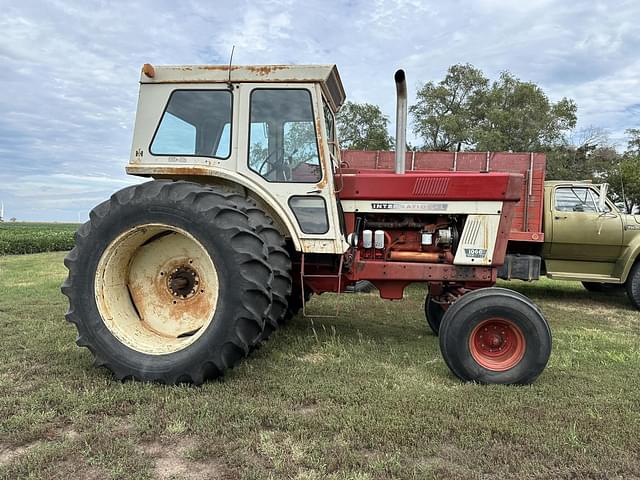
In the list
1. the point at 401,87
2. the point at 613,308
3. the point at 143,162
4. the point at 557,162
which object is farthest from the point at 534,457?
the point at 557,162

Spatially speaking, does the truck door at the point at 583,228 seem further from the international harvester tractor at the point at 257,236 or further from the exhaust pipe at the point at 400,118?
the exhaust pipe at the point at 400,118

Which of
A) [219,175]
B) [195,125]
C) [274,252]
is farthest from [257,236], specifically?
[195,125]

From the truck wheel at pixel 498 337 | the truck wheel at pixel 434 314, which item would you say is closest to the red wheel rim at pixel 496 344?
the truck wheel at pixel 498 337

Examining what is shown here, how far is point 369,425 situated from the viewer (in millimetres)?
2951

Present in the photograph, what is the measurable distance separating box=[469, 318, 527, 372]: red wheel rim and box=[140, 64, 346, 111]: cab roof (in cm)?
237

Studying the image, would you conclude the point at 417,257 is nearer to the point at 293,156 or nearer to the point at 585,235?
the point at 293,156

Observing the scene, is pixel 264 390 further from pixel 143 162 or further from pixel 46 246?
pixel 46 246

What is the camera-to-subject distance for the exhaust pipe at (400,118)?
422cm

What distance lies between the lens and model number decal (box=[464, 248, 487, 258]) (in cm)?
441

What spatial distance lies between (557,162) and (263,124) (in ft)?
71.0

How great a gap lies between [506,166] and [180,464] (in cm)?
791

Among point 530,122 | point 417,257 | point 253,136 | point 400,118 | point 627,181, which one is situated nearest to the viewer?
point 253,136

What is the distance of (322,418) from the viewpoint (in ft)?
10.0

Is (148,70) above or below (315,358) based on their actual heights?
above
